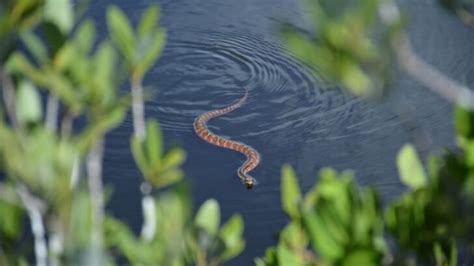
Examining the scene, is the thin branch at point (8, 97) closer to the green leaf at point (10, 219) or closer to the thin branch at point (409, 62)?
the green leaf at point (10, 219)

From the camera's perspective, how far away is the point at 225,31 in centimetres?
743

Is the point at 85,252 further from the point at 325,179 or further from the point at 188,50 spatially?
the point at 188,50

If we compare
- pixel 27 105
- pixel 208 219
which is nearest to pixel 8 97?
pixel 27 105

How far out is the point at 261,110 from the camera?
632cm

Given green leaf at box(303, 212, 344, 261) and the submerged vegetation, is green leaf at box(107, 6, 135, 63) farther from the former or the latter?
green leaf at box(303, 212, 344, 261)

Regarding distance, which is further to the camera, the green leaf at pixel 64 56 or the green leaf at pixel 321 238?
the green leaf at pixel 64 56

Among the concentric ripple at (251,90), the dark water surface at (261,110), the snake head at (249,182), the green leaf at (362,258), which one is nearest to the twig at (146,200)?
the green leaf at (362,258)

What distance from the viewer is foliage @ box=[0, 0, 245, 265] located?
98cm

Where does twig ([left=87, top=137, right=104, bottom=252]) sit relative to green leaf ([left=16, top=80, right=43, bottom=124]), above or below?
below

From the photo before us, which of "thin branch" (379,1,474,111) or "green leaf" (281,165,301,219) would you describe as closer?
"thin branch" (379,1,474,111)

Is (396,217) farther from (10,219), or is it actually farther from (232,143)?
(232,143)

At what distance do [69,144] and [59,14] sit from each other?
161 mm

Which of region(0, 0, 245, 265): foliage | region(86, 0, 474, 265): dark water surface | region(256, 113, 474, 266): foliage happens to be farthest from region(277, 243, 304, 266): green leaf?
region(86, 0, 474, 265): dark water surface

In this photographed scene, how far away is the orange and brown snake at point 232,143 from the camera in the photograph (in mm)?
5641
